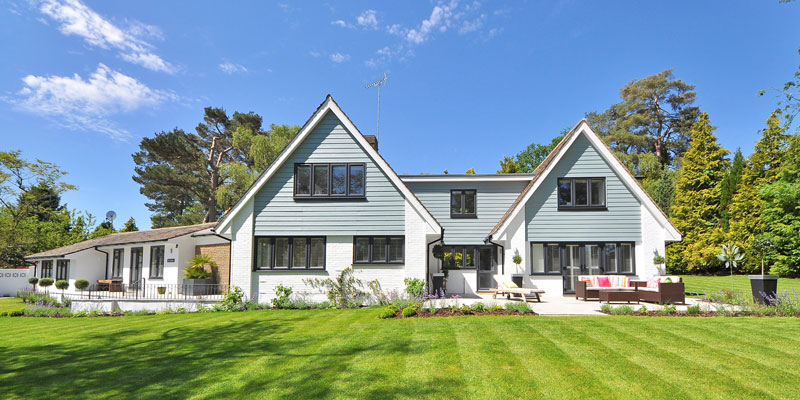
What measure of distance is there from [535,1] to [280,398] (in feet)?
53.2

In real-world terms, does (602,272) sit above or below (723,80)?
below

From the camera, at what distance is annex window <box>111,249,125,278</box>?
2431cm

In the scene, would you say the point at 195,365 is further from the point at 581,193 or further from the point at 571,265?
the point at 581,193

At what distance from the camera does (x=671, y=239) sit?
16094mm

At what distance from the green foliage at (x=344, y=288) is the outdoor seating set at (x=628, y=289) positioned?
8.46 meters

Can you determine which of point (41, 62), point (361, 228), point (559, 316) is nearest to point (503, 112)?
point (361, 228)

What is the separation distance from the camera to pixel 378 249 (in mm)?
15078

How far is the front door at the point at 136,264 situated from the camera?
22.3m

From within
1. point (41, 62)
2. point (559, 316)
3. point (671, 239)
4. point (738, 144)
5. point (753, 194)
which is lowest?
point (559, 316)

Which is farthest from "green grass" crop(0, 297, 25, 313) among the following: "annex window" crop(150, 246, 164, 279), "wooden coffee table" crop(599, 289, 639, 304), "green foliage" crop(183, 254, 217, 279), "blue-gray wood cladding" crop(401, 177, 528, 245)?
"wooden coffee table" crop(599, 289, 639, 304)

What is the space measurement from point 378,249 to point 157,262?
45.6 feet

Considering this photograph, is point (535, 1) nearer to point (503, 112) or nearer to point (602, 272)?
point (602, 272)

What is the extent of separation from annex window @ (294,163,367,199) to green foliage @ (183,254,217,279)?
7713 millimetres

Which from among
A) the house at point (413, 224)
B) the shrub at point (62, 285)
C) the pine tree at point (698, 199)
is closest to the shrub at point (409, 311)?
the house at point (413, 224)
